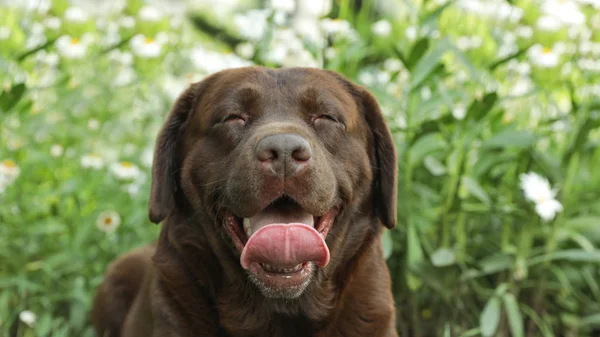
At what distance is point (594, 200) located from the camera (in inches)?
169

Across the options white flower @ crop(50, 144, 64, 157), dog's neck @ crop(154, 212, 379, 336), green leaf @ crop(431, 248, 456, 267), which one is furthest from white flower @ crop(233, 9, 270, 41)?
dog's neck @ crop(154, 212, 379, 336)

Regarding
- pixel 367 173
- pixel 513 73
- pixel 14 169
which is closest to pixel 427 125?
Answer: pixel 367 173

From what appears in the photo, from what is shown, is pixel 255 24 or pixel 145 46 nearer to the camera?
pixel 255 24

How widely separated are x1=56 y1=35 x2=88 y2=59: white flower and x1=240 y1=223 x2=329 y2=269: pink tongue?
8.28ft

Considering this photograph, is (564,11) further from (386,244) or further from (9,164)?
(9,164)

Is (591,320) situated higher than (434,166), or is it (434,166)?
(434,166)

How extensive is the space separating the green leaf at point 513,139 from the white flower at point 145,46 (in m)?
2.14

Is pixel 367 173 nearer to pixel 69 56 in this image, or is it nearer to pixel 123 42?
pixel 123 42

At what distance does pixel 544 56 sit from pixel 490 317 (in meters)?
1.43

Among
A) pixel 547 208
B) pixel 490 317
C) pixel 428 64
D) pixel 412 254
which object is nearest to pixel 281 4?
pixel 428 64

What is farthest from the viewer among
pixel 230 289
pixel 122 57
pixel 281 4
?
pixel 122 57

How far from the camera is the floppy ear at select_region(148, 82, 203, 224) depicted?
306 cm

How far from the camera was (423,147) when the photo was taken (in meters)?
3.99

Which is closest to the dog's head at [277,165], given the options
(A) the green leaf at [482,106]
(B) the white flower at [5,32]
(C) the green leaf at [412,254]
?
(A) the green leaf at [482,106]
